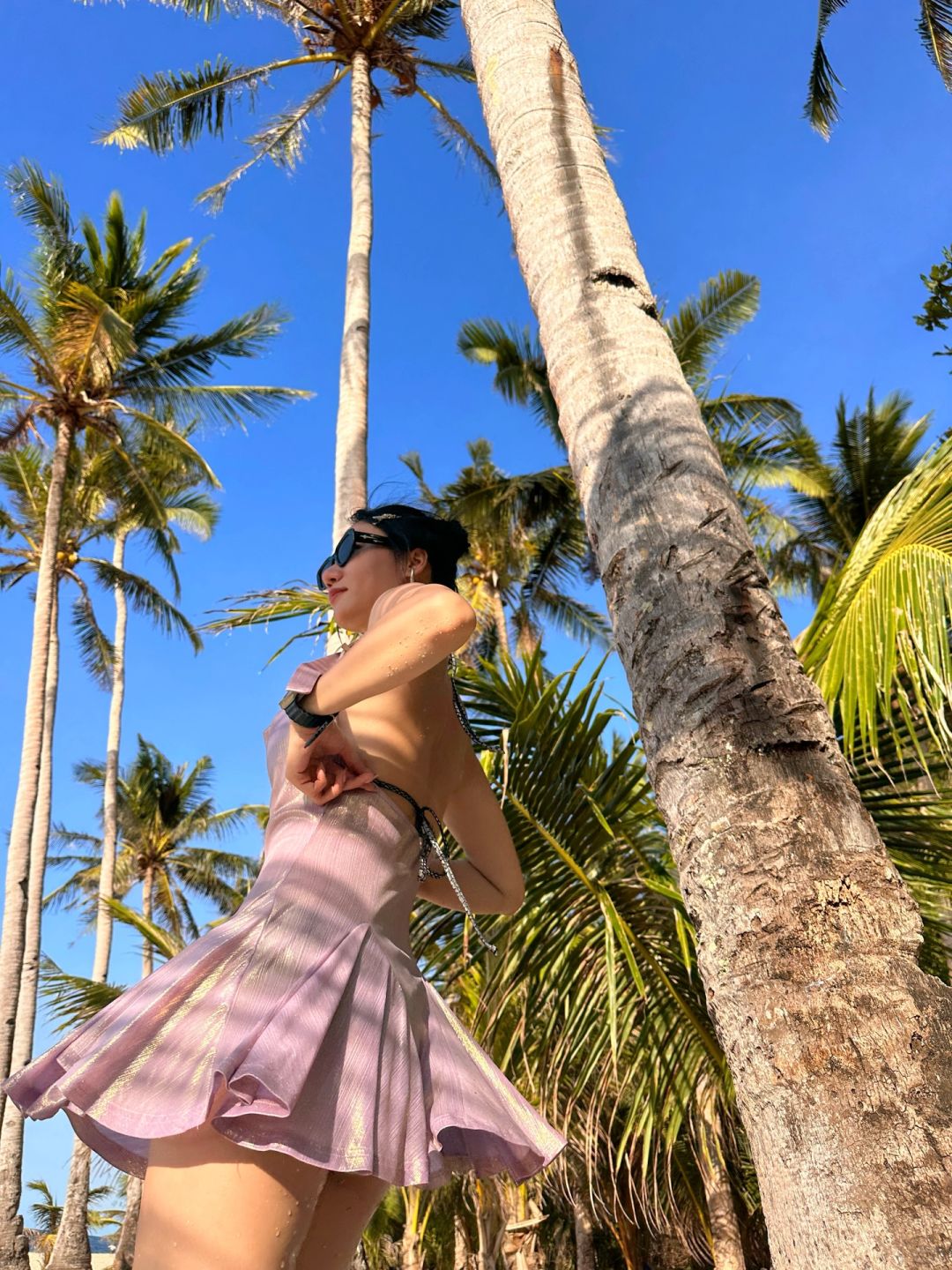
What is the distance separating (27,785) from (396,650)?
50.2ft

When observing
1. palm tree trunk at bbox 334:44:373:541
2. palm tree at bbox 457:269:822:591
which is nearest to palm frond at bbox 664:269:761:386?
palm tree at bbox 457:269:822:591

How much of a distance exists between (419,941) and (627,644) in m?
2.80

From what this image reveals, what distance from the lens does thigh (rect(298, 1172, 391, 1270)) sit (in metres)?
1.24

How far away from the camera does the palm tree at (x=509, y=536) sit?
19281 mm

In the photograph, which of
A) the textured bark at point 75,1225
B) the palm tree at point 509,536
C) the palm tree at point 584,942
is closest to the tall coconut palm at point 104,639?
the textured bark at point 75,1225

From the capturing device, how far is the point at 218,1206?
105 centimetres

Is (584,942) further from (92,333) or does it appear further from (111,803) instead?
(111,803)

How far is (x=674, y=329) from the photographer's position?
1700cm

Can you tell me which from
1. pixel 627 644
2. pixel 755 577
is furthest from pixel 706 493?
pixel 627 644

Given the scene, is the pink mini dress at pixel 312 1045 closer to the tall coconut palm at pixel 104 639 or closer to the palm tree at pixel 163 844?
the tall coconut palm at pixel 104 639

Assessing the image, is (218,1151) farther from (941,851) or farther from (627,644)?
(941,851)

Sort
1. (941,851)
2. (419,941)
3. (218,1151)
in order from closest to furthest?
(218,1151), (941,851), (419,941)


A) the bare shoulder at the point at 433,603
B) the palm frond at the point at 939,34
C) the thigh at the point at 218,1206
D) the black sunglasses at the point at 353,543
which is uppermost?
the palm frond at the point at 939,34

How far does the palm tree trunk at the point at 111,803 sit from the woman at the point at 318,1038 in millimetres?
18719
